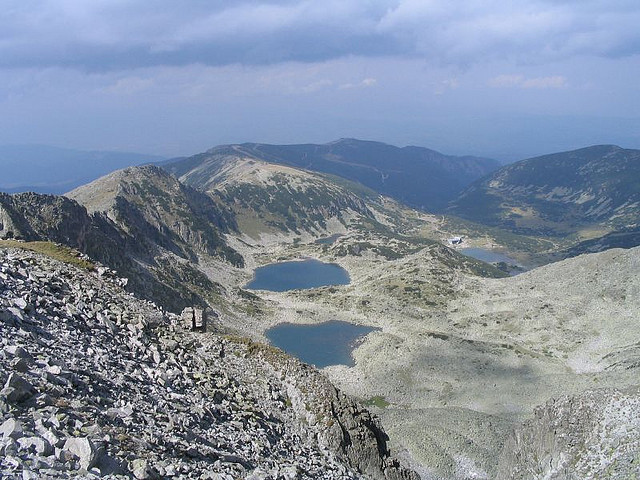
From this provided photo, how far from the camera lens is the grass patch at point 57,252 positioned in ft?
130

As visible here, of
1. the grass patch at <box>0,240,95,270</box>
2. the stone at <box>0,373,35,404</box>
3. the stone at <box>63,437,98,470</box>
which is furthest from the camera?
the grass patch at <box>0,240,95,270</box>

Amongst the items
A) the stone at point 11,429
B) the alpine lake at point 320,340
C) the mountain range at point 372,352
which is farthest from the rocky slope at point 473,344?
the stone at point 11,429

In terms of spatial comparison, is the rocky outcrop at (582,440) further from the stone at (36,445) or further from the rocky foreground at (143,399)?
the stone at (36,445)

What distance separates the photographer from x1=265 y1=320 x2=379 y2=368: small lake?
11038cm

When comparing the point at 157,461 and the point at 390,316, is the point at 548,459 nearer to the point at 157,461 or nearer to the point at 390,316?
the point at 157,461

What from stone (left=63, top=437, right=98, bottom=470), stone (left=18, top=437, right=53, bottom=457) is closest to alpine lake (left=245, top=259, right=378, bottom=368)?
stone (left=63, top=437, right=98, bottom=470)

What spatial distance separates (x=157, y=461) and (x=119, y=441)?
152cm

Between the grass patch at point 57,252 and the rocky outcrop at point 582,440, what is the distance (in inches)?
1718

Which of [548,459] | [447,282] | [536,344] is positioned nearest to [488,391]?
[536,344]

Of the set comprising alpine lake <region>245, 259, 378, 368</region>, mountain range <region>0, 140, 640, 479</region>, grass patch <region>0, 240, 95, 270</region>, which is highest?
grass patch <region>0, 240, 95, 270</region>

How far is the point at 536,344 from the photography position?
4405 inches

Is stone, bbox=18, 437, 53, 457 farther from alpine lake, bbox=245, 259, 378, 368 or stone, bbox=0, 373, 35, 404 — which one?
alpine lake, bbox=245, 259, 378, 368

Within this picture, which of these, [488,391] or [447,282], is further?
[447,282]

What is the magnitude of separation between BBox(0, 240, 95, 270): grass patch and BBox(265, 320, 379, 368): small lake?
233ft
